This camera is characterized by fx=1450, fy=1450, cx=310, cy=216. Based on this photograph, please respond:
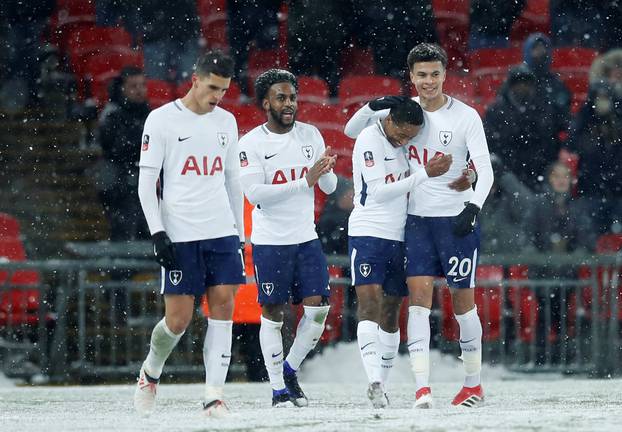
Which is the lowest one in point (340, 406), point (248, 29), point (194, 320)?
point (340, 406)

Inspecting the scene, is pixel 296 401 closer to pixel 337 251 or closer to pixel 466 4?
pixel 337 251

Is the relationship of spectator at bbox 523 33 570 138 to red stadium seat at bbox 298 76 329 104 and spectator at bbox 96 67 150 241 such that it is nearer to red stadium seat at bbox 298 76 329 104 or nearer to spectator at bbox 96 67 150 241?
red stadium seat at bbox 298 76 329 104

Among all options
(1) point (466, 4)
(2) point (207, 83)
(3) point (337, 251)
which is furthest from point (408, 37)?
(2) point (207, 83)

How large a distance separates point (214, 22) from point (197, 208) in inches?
323

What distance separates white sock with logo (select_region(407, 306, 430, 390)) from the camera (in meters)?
9.01

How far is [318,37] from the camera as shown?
1577cm

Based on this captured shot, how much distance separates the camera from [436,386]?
12.2 meters

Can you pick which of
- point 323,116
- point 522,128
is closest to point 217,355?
point 522,128

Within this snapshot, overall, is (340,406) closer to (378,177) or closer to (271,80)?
(378,177)

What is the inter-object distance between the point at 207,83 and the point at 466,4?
28.2ft

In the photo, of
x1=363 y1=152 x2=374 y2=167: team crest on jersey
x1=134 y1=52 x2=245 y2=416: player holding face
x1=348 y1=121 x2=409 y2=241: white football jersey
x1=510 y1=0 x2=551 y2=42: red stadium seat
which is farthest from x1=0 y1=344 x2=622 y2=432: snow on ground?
x1=510 y1=0 x2=551 y2=42: red stadium seat

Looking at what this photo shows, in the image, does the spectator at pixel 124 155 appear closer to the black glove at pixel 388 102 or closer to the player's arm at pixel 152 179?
the black glove at pixel 388 102

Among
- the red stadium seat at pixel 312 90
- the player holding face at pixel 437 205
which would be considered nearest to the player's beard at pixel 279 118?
the player holding face at pixel 437 205

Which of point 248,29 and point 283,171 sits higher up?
→ point 248,29
